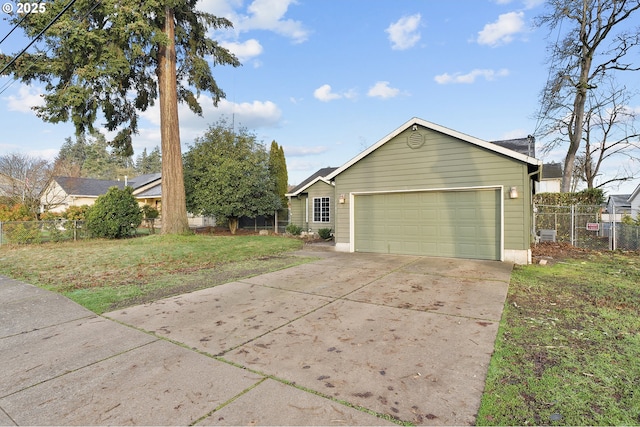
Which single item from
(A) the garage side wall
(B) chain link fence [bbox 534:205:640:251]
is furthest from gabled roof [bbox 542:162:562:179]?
(A) the garage side wall

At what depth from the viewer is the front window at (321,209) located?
1714 cm

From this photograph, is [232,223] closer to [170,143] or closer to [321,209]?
[321,209]

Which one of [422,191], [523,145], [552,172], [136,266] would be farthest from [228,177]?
[552,172]

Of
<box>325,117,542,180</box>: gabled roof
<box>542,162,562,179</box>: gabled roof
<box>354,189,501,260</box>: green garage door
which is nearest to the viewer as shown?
<box>325,117,542,180</box>: gabled roof

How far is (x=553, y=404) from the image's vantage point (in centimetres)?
239

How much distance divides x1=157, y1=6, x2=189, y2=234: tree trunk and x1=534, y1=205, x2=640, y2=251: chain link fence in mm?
15653

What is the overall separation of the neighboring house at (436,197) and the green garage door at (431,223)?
0.02 metres

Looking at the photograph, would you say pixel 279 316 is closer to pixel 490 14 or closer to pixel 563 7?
pixel 490 14

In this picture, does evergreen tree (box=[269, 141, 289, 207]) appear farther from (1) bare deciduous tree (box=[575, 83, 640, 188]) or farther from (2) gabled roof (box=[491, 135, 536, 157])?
(1) bare deciduous tree (box=[575, 83, 640, 188])

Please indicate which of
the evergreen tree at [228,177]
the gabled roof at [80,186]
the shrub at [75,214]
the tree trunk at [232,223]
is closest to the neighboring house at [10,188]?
the gabled roof at [80,186]

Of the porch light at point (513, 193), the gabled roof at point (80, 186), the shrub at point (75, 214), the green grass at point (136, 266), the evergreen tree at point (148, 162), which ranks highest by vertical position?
the evergreen tree at point (148, 162)

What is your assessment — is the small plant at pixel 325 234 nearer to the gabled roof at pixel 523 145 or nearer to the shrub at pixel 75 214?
the gabled roof at pixel 523 145

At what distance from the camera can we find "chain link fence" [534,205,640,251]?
436 inches

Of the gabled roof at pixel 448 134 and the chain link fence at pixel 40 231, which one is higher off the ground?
the gabled roof at pixel 448 134
